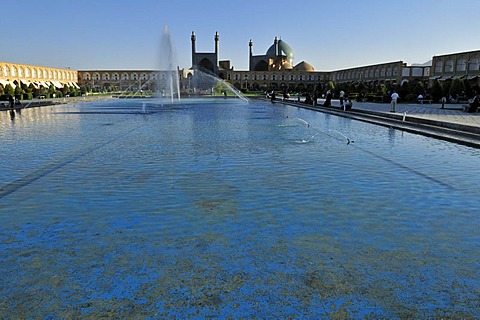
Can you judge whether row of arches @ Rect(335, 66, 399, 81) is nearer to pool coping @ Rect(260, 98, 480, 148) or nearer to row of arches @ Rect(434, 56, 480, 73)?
row of arches @ Rect(434, 56, 480, 73)

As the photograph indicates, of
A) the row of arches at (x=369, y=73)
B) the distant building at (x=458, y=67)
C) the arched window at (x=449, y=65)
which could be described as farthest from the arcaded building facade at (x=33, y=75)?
the row of arches at (x=369, y=73)

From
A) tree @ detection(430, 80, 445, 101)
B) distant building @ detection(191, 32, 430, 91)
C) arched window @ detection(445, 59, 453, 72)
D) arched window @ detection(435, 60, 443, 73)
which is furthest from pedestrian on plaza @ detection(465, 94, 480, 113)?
distant building @ detection(191, 32, 430, 91)

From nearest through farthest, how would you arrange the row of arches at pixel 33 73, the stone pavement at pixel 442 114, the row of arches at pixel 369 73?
the stone pavement at pixel 442 114 < the row of arches at pixel 33 73 < the row of arches at pixel 369 73

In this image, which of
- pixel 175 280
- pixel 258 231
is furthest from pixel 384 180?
pixel 175 280

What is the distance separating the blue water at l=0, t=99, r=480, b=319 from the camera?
1804mm

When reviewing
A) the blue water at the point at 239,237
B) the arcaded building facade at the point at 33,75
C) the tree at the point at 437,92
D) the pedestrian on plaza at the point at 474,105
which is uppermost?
the arcaded building facade at the point at 33,75

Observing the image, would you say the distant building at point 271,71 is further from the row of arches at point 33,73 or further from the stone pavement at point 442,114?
the stone pavement at point 442,114

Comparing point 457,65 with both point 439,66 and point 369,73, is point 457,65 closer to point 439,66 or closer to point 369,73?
point 439,66

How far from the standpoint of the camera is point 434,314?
1.71 meters

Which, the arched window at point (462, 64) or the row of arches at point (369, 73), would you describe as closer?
the arched window at point (462, 64)

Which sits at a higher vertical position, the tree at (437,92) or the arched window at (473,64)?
the arched window at (473,64)

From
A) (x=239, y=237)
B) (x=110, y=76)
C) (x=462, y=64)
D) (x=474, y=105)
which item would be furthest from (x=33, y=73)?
(x=239, y=237)

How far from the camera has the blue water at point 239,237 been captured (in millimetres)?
1804

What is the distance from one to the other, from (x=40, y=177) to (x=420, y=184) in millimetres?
3790
